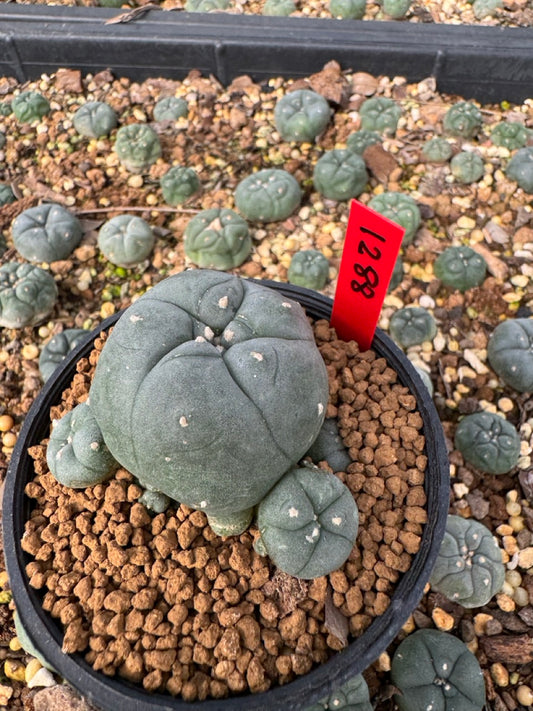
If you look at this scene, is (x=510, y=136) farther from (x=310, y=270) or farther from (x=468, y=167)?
(x=310, y=270)

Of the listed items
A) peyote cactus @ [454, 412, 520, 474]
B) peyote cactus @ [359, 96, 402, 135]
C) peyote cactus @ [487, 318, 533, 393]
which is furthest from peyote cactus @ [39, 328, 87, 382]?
peyote cactus @ [359, 96, 402, 135]

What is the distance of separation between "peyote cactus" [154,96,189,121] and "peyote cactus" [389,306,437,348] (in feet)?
6.48

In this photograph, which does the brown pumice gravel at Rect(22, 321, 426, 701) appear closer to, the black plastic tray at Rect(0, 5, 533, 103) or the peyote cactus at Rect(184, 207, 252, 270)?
the peyote cactus at Rect(184, 207, 252, 270)

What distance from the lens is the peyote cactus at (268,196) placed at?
113 inches

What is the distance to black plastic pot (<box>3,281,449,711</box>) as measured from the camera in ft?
4.33

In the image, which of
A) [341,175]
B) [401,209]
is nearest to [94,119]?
[341,175]

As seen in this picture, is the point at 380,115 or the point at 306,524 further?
the point at 380,115

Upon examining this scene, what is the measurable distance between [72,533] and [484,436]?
62.7 inches

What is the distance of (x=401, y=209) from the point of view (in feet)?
9.05

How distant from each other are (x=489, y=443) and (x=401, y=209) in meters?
1.24

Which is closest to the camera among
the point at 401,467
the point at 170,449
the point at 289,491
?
the point at 170,449

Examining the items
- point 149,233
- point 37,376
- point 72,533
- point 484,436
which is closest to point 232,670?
point 72,533

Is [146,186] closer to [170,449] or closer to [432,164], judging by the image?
[432,164]

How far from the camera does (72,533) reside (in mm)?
1573
